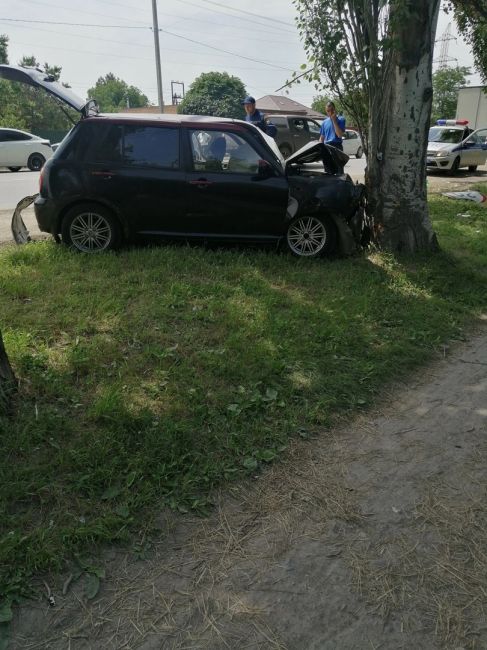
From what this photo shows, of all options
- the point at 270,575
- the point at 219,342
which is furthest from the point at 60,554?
the point at 219,342

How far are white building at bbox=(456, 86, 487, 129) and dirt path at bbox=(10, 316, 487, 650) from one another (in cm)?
4432

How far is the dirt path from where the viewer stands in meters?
2.04

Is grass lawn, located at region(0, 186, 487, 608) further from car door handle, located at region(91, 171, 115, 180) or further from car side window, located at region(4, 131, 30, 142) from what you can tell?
car side window, located at region(4, 131, 30, 142)

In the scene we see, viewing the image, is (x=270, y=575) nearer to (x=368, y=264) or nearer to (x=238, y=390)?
(x=238, y=390)

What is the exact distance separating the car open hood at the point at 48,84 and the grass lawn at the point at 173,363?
202cm

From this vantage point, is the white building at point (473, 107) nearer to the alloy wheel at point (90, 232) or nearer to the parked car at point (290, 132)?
the parked car at point (290, 132)

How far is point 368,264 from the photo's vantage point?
6.75m

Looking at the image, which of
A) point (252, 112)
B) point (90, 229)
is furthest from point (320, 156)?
point (252, 112)

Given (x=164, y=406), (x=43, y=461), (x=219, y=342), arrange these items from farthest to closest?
(x=219, y=342), (x=164, y=406), (x=43, y=461)

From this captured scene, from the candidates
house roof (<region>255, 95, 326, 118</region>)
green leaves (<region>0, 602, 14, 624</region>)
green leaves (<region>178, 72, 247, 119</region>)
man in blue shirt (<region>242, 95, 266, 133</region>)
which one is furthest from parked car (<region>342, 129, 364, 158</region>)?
house roof (<region>255, 95, 326, 118</region>)

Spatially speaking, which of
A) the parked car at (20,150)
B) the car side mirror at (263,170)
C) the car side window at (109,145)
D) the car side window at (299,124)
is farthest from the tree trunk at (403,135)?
the car side window at (299,124)

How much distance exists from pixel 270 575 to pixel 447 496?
1.11m

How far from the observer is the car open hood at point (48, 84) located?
7.15 metres

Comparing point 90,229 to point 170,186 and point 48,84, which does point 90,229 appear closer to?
point 170,186
